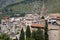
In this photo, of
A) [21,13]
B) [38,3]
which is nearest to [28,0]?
[38,3]

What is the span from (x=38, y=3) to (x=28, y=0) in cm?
788

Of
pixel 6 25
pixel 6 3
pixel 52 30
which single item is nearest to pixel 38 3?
pixel 6 3

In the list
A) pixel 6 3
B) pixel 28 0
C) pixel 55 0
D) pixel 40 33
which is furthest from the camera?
pixel 6 3

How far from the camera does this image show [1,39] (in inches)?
1163

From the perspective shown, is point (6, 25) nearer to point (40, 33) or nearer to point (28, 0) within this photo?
point (40, 33)

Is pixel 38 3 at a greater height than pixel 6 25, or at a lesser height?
greater

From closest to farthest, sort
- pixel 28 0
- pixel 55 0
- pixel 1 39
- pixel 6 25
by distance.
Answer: pixel 1 39, pixel 6 25, pixel 55 0, pixel 28 0

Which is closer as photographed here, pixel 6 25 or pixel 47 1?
pixel 6 25

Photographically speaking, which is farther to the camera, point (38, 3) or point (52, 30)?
point (38, 3)

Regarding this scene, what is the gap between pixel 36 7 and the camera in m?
109

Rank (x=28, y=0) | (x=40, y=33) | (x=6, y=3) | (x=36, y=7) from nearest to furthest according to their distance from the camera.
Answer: (x=40, y=33), (x=36, y=7), (x=28, y=0), (x=6, y=3)

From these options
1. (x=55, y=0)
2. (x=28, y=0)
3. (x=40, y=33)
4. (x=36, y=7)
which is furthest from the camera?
(x=28, y=0)

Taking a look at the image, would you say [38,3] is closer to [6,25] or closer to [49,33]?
[6,25]

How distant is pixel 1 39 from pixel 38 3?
278ft
